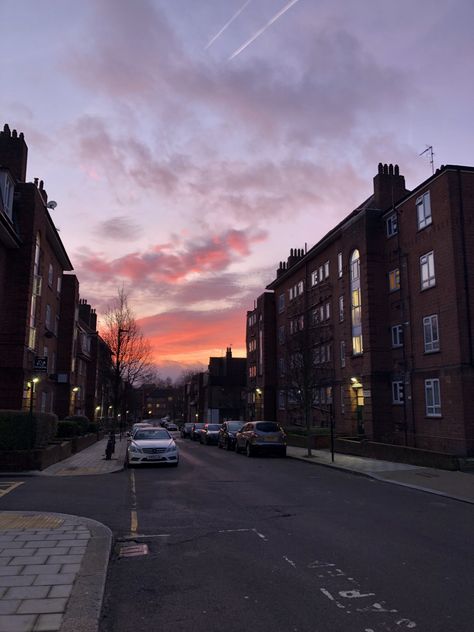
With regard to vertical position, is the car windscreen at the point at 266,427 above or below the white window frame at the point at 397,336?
below

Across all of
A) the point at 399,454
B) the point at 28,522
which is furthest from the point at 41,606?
the point at 399,454

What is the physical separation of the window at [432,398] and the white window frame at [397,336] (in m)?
3.40

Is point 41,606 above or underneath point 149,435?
underneath

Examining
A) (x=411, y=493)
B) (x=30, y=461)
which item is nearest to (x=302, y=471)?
(x=411, y=493)

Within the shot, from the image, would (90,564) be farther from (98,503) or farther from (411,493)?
(411,493)

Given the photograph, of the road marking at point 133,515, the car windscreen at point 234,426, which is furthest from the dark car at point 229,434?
the road marking at point 133,515

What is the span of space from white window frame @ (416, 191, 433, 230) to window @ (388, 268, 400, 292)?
3143 mm

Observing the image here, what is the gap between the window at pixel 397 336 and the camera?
27.2 meters

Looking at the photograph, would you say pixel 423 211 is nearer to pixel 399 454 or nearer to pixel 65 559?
pixel 399 454

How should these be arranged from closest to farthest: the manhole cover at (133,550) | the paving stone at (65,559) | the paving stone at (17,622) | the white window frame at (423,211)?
the paving stone at (17,622) → the paving stone at (65,559) → the manhole cover at (133,550) → the white window frame at (423,211)

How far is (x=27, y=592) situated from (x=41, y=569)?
810 millimetres

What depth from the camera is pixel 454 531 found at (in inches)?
347

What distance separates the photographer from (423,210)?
25.3m

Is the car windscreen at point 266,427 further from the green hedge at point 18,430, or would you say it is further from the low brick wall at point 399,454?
the green hedge at point 18,430
